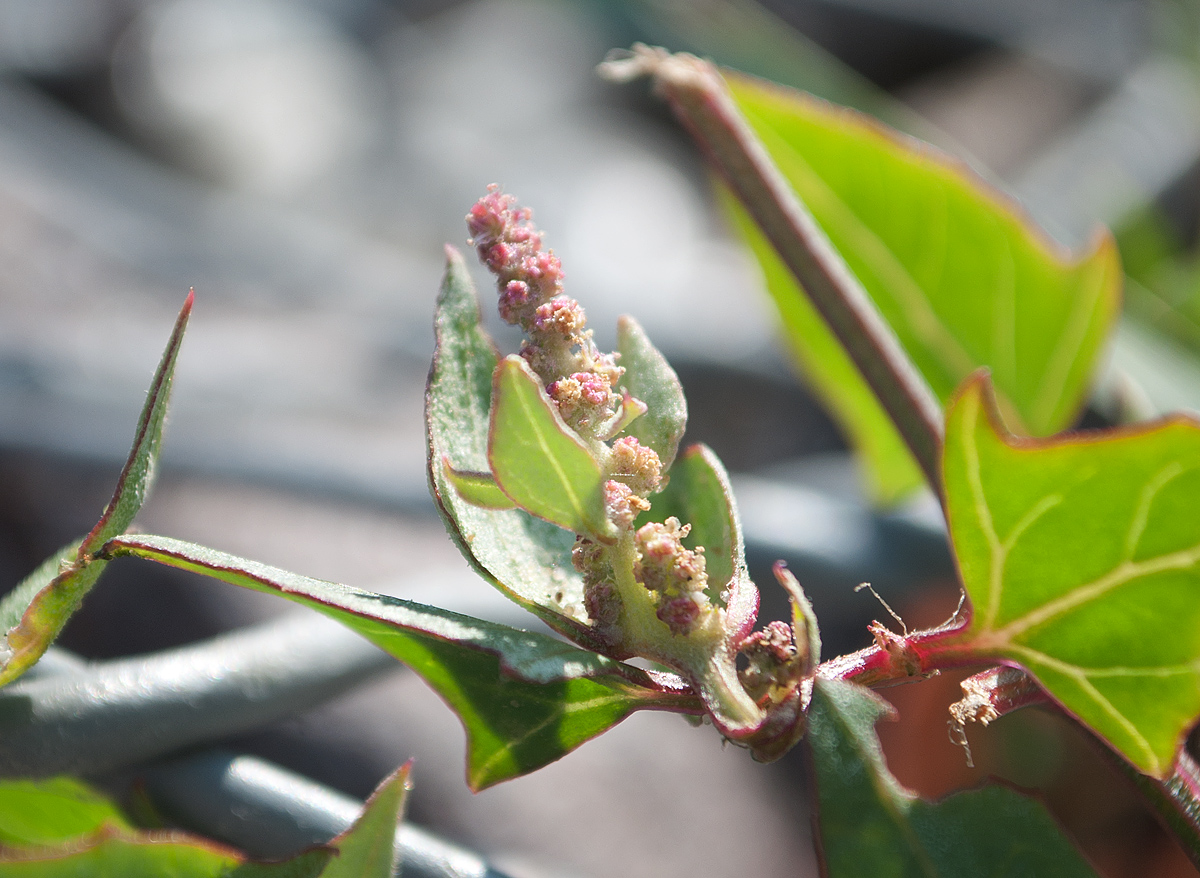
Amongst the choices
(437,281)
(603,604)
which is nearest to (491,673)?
(603,604)

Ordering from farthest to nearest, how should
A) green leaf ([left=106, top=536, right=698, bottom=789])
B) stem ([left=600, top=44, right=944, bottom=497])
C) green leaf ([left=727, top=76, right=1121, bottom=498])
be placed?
1. green leaf ([left=727, top=76, right=1121, bottom=498])
2. stem ([left=600, top=44, right=944, bottom=497])
3. green leaf ([left=106, top=536, right=698, bottom=789])

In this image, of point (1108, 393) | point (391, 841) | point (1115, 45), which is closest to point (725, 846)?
point (1108, 393)

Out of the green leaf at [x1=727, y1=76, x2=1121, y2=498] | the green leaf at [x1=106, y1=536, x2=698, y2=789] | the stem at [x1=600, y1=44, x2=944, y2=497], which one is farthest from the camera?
the green leaf at [x1=727, y1=76, x2=1121, y2=498]

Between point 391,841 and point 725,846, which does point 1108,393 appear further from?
point 391,841

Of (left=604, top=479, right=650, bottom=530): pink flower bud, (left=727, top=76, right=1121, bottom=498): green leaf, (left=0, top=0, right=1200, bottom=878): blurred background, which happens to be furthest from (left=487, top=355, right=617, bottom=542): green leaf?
(left=727, top=76, right=1121, bottom=498): green leaf

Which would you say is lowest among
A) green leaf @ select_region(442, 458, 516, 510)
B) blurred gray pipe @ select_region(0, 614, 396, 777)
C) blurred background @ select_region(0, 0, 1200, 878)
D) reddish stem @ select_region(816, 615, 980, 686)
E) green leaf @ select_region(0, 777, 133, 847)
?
blurred background @ select_region(0, 0, 1200, 878)

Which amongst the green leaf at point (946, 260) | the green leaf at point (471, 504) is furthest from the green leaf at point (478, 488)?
the green leaf at point (946, 260)

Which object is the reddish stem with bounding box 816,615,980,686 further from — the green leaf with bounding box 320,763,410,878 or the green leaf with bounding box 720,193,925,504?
the green leaf with bounding box 720,193,925,504

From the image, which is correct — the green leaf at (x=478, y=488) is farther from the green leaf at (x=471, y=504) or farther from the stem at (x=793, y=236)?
the stem at (x=793, y=236)
